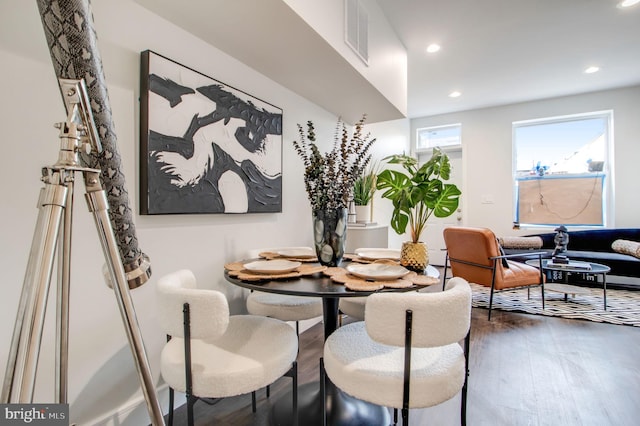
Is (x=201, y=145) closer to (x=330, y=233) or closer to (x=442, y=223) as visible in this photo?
(x=330, y=233)

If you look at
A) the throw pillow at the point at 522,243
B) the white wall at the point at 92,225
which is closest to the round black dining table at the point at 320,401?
the white wall at the point at 92,225

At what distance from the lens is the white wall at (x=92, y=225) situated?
3.69 ft

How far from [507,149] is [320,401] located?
211 inches

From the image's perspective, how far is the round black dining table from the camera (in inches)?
49.6

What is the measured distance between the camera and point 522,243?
14.7 feet

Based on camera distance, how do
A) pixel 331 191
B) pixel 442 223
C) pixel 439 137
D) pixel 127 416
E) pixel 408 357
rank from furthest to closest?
pixel 439 137
pixel 442 223
pixel 331 191
pixel 127 416
pixel 408 357

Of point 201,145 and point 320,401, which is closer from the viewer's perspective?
point 320,401

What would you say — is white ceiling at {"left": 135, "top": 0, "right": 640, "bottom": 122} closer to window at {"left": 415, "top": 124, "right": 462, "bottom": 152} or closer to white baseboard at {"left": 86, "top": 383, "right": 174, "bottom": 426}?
Answer: window at {"left": 415, "top": 124, "right": 462, "bottom": 152}

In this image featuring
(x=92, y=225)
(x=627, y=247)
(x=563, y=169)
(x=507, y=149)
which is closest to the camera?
(x=92, y=225)

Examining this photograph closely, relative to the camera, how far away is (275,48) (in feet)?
6.13

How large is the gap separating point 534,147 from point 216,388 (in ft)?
19.7

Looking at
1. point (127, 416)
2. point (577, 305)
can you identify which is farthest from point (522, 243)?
point (127, 416)

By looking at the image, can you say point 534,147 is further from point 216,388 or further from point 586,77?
point 216,388

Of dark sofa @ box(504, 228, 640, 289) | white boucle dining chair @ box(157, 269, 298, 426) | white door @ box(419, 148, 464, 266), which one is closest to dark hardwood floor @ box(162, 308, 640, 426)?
white boucle dining chair @ box(157, 269, 298, 426)
